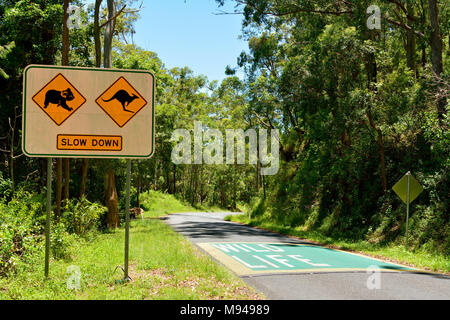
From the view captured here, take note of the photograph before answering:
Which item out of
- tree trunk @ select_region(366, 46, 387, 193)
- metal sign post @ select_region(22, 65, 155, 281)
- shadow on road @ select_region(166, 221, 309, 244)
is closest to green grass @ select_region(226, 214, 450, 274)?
shadow on road @ select_region(166, 221, 309, 244)

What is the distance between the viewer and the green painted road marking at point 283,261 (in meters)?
9.83

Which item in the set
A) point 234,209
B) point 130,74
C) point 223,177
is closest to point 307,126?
point 130,74

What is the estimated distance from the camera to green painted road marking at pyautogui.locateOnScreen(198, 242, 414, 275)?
32.2 ft

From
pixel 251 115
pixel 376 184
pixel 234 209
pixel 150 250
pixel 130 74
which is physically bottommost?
pixel 234 209

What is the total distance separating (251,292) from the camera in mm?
7070

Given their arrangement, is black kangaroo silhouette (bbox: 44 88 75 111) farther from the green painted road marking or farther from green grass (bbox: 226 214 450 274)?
green grass (bbox: 226 214 450 274)

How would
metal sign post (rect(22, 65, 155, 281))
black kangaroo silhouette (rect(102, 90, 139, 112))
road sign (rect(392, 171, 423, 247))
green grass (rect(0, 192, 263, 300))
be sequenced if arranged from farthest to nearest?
road sign (rect(392, 171, 423, 247)), black kangaroo silhouette (rect(102, 90, 139, 112)), metal sign post (rect(22, 65, 155, 281)), green grass (rect(0, 192, 263, 300))

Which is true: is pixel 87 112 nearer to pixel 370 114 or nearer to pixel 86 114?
pixel 86 114

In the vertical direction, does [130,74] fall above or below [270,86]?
below

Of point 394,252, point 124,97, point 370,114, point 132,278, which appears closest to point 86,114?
point 124,97
